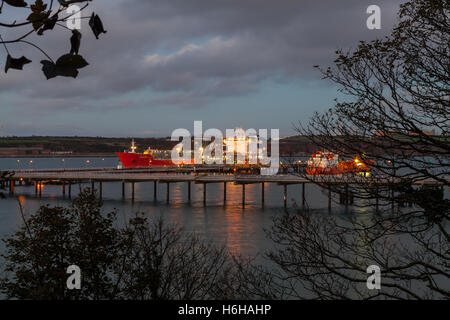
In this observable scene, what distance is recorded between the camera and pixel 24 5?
192 cm

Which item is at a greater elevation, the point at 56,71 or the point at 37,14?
the point at 37,14

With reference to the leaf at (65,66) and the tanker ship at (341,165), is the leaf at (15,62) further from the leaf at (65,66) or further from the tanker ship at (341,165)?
the tanker ship at (341,165)

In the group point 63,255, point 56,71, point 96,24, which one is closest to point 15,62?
point 56,71

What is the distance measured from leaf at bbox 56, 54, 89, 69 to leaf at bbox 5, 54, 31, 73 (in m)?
0.21

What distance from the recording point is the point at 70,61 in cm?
183

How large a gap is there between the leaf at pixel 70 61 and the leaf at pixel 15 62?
0.67ft

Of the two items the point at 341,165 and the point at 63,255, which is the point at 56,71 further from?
the point at 63,255

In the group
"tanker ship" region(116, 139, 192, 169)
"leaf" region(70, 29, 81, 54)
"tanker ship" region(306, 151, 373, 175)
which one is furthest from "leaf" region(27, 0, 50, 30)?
"tanker ship" region(116, 139, 192, 169)

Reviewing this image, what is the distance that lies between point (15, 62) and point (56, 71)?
0.74 feet

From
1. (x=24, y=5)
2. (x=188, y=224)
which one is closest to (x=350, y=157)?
(x=24, y=5)

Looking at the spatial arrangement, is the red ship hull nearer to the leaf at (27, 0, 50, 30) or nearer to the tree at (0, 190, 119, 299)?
the tree at (0, 190, 119, 299)

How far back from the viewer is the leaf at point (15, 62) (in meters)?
1.91
